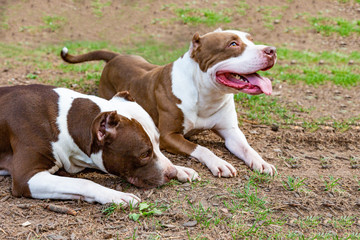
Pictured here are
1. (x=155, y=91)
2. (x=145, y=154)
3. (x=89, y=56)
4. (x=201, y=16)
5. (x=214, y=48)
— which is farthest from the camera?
(x=201, y=16)

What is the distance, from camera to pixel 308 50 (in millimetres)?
9883

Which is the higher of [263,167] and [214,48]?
[214,48]

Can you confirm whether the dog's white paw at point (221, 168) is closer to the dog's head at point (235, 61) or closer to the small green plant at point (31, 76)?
the dog's head at point (235, 61)

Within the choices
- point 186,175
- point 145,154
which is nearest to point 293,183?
point 186,175

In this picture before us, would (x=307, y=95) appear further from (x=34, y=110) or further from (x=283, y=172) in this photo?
(x=34, y=110)

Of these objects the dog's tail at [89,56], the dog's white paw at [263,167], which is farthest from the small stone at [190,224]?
the dog's tail at [89,56]

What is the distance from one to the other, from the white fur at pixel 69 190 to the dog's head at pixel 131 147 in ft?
0.69

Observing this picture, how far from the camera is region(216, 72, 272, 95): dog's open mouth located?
13.4 ft

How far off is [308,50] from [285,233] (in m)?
7.61

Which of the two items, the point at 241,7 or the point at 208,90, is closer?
the point at 208,90

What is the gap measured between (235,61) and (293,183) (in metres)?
1.27

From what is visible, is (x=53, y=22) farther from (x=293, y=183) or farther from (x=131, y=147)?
(x=293, y=183)

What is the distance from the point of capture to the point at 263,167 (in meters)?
4.08

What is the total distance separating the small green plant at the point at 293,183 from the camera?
146 inches
